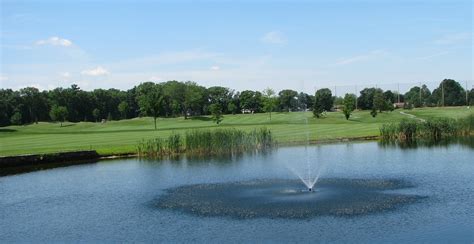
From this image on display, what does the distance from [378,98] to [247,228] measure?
303 ft

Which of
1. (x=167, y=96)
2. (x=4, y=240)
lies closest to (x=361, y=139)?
(x=4, y=240)

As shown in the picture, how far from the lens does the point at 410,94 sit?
Result: 18138cm

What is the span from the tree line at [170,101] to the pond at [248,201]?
77.3m

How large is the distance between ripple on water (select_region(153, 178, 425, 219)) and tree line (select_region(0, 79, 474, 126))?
84.9 m

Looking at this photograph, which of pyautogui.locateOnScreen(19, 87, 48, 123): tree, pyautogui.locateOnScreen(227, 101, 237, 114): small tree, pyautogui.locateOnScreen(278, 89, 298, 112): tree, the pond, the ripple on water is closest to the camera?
the pond

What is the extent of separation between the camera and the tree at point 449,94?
14550 centimetres

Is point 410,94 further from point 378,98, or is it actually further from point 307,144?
point 307,144

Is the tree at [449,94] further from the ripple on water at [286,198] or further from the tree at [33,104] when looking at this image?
the ripple on water at [286,198]

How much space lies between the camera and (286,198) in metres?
29.2

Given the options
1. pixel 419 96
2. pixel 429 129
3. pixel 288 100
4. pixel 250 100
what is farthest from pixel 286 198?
pixel 288 100

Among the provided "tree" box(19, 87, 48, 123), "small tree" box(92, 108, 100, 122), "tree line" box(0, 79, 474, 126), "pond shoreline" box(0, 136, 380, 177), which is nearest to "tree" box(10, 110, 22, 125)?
"tree line" box(0, 79, 474, 126)

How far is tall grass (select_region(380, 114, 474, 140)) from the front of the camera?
65.3 metres

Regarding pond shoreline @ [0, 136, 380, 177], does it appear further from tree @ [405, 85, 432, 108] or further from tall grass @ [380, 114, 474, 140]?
tree @ [405, 85, 432, 108]

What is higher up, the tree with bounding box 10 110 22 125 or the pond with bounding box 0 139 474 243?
the tree with bounding box 10 110 22 125
